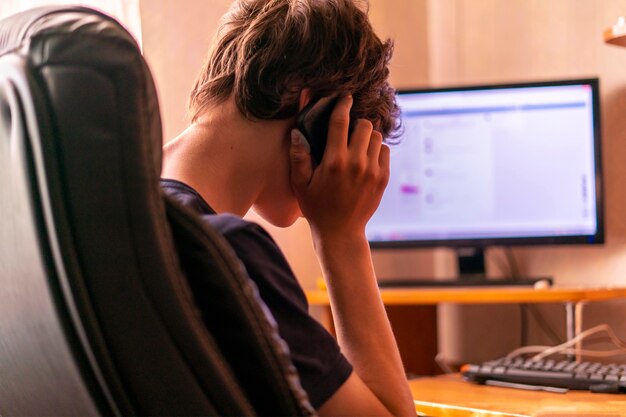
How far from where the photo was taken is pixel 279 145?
1026mm

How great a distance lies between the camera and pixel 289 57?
96 cm

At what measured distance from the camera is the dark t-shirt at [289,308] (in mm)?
712

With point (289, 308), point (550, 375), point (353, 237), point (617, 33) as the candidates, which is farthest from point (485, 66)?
point (289, 308)

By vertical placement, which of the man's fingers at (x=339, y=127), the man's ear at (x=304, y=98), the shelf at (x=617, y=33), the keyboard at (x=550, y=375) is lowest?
the keyboard at (x=550, y=375)

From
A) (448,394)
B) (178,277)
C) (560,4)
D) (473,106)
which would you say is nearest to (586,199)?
(473,106)

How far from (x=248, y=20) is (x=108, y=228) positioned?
0.53 m

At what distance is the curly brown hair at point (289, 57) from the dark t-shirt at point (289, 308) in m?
0.28

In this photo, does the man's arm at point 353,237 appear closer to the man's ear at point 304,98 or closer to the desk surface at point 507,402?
the man's ear at point 304,98

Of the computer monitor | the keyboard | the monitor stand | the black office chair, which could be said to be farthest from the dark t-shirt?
the computer monitor

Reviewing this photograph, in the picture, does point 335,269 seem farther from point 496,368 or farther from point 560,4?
point 560,4

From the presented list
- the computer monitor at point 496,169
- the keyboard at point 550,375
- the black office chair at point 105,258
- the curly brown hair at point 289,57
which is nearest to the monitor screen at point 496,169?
the computer monitor at point 496,169

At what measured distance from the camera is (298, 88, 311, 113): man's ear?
998 mm

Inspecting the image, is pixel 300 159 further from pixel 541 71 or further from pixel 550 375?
pixel 541 71

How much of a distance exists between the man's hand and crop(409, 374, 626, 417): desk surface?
12.1 inches
